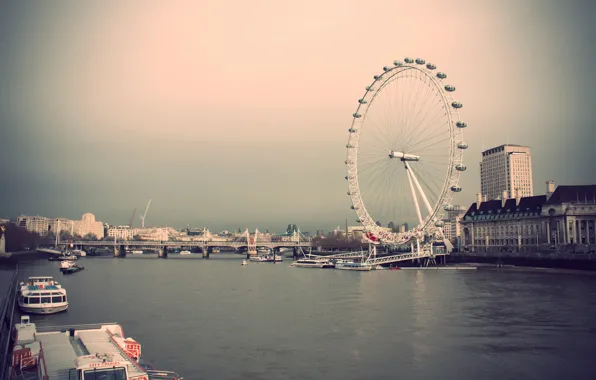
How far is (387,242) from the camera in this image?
205 ft

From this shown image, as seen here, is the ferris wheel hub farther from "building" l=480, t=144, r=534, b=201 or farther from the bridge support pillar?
"building" l=480, t=144, r=534, b=201

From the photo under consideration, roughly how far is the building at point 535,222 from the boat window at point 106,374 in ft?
184

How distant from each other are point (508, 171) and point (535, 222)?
213 feet

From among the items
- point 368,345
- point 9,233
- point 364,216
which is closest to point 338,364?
point 368,345

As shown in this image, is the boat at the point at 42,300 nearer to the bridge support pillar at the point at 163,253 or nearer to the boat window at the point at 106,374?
the boat window at the point at 106,374

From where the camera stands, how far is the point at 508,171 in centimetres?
12769

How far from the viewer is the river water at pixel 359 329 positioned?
1548 cm

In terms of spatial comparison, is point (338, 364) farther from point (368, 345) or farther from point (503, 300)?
point (503, 300)

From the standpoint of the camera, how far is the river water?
50.8ft

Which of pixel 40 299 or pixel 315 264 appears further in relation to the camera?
pixel 315 264

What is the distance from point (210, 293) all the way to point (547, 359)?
23.0 meters

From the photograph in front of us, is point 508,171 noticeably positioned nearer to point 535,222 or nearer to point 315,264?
point 535,222

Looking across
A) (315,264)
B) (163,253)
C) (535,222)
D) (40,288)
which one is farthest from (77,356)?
(163,253)

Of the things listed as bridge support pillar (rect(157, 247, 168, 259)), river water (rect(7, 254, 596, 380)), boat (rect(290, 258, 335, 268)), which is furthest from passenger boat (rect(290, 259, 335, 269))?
bridge support pillar (rect(157, 247, 168, 259))
